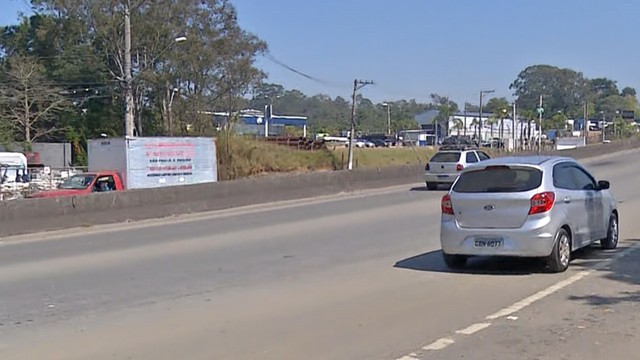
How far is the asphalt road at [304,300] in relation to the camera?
729cm

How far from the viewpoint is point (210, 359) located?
6.87 m

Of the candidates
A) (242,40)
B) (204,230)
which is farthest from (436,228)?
(242,40)

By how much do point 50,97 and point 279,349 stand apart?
61.8 meters

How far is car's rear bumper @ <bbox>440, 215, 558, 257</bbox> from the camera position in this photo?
11.0m

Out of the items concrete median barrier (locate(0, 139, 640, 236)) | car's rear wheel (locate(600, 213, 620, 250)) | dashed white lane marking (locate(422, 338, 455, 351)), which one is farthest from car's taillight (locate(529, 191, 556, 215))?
concrete median barrier (locate(0, 139, 640, 236))

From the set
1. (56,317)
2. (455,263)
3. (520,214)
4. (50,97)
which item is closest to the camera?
(56,317)

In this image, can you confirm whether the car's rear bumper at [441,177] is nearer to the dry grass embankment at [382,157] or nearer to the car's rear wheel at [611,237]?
the car's rear wheel at [611,237]

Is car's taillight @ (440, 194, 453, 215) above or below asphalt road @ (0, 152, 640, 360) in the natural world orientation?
above

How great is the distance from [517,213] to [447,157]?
838 inches

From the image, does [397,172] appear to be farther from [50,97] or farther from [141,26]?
[50,97]

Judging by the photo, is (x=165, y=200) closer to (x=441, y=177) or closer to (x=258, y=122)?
(x=441, y=177)

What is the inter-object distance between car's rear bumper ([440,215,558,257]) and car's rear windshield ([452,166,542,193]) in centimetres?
54

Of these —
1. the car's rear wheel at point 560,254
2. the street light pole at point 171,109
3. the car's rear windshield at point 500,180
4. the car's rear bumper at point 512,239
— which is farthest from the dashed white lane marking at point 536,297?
the street light pole at point 171,109

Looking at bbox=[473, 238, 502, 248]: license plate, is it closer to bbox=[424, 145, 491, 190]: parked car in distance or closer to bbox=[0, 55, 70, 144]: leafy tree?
bbox=[424, 145, 491, 190]: parked car in distance
